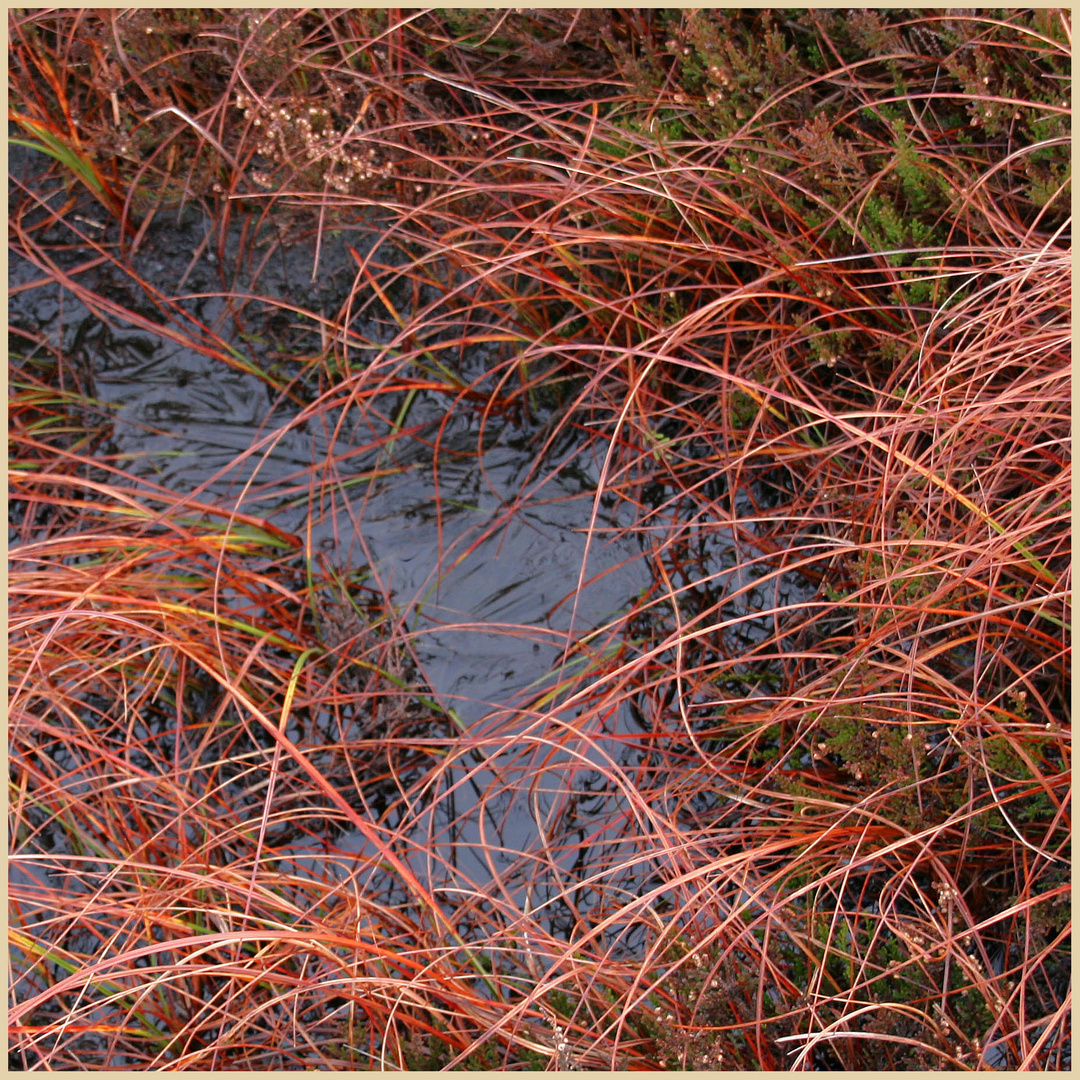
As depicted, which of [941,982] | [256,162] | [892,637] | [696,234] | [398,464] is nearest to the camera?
[941,982]

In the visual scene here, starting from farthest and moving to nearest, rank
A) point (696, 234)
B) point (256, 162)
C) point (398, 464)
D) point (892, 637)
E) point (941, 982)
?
point (256, 162) → point (398, 464) → point (696, 234) → point (892, 637) → point (941, 982)

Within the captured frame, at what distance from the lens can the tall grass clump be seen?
5.71 feet

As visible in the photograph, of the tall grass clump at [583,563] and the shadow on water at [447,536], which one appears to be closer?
the tall grass clump at [583,563]

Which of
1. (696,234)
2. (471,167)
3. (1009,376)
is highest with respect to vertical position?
(471,167)

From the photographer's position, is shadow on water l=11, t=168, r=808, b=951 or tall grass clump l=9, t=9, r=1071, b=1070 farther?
shadow on water l=11, t=168, r=808, b=951

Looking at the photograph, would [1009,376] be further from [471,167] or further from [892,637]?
[471,167]

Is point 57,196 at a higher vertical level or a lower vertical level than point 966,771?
higher

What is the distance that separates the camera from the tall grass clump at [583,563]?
174 cm

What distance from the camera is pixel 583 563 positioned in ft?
6.77

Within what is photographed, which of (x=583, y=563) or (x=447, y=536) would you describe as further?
(x=447, y=536)

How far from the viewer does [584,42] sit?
2461mm

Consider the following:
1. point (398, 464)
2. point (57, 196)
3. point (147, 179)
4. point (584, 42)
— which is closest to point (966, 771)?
point (398, 464)

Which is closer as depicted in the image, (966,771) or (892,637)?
(966,771)

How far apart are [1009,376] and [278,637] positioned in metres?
1.81
